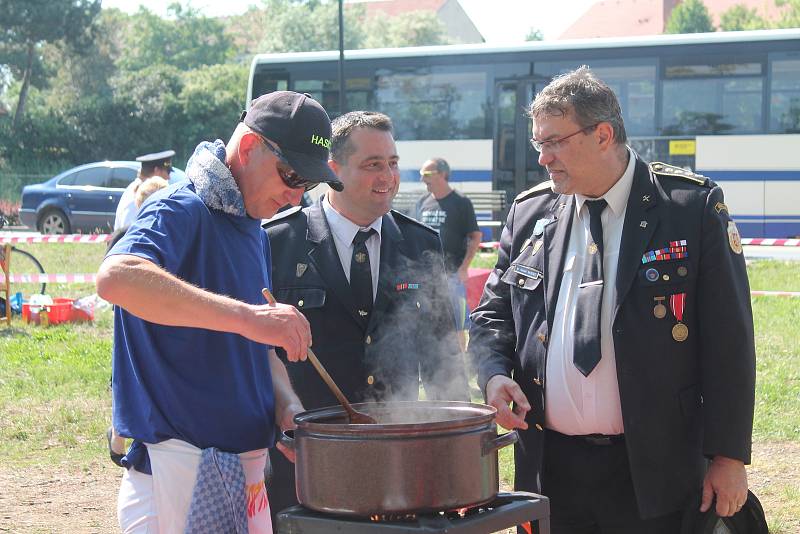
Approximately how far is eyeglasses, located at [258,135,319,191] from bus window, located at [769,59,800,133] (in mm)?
14812

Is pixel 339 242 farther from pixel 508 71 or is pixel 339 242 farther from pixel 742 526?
pixel 508 71

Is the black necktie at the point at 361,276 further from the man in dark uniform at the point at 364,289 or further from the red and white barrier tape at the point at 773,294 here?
the red and white barrier tape at the point at 773,294

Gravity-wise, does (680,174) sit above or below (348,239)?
above

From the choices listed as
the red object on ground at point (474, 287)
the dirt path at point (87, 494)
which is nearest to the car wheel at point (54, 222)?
the red object on ground at point (474, 287)

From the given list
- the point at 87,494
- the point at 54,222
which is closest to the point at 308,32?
the point at 54,222

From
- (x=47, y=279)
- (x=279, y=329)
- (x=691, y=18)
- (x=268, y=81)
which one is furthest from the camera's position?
(x=691, y=18)

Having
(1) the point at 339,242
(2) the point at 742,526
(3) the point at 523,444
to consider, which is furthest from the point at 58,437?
(2) the point at 742,526

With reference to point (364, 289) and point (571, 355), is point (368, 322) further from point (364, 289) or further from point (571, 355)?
point (571, 355)

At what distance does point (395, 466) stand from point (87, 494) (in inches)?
157

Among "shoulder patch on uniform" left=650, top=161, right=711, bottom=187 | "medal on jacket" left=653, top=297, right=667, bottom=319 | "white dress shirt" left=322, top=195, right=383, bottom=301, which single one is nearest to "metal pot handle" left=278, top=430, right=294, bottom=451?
"white dress shirt" left=322, top=195, right=383, bottom=301

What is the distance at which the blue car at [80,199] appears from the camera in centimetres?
2061

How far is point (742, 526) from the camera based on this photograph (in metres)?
3.22

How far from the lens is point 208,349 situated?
262 centimetres

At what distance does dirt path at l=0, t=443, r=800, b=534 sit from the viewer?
17.4 feet
